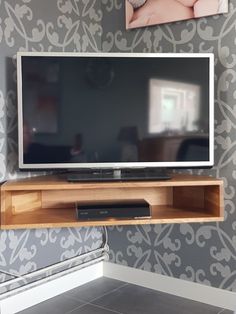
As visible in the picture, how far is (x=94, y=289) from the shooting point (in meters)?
2.39

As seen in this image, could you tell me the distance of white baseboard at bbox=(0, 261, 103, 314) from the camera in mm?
2078

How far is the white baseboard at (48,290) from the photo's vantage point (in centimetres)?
208

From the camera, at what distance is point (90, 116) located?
82.3 inches

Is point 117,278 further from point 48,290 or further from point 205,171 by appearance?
point 205,171

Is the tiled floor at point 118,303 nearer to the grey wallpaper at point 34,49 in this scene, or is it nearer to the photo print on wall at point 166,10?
the grey wallpaper at point 34,49

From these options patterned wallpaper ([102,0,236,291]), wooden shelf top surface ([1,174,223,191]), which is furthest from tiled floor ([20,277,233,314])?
wooden shelf top surface ([1,174,223,191])

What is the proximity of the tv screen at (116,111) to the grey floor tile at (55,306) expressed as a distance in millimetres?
719

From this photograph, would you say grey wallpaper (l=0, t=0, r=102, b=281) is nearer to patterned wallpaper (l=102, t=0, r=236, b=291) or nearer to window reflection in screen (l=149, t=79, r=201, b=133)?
patterned wallpaper (l=102, t=0, r=236, b=291)

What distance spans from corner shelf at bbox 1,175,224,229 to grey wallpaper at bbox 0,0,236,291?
12cm

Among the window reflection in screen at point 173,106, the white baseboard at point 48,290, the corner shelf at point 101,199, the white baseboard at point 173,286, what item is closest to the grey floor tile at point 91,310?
the white baseboard at point 48,290

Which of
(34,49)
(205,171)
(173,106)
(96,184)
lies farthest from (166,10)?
(96,184)

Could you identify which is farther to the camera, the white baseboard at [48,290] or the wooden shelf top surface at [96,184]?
the white baseboard at [48,290]

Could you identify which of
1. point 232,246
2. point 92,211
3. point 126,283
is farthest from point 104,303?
point 232,246

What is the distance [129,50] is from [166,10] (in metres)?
0.31
